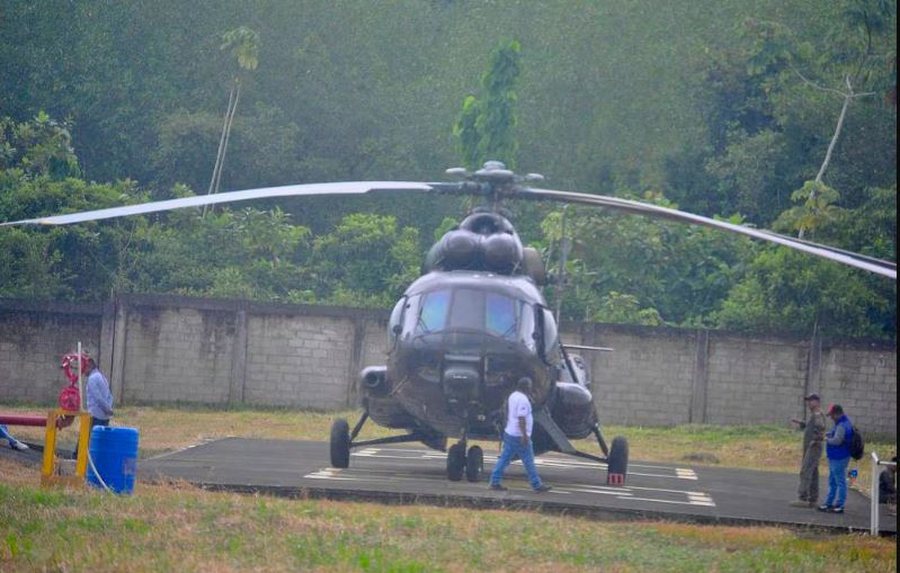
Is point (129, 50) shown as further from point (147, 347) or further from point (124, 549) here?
point (124, 549)

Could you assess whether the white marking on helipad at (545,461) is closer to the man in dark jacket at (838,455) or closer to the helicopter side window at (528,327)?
the man in dark jacket at (838,455)

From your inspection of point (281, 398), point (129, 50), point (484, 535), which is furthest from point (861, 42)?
point (484, 535)

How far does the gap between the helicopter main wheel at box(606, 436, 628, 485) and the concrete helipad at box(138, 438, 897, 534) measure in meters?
0.15

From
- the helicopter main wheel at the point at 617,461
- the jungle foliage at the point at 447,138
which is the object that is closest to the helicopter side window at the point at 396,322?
the helicopter main wheel at the point at 617,461

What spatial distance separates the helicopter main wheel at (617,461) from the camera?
56.1ft

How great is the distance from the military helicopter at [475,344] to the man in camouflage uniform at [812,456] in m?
2.56

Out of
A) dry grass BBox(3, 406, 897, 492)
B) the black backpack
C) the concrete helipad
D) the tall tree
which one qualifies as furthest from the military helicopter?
the tall tree

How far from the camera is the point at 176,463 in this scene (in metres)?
17.2

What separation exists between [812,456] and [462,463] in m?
4.07

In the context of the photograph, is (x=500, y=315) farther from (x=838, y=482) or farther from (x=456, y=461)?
(x=838, y=482)

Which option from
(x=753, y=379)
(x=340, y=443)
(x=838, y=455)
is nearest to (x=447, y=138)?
(x=753, y=379)

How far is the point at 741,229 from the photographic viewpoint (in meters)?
12.7

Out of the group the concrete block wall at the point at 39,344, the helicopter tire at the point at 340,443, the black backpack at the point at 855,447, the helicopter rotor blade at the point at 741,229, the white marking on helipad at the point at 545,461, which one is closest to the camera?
the helicopter rotor blade at the point at 741,229

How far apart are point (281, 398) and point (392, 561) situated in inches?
733
